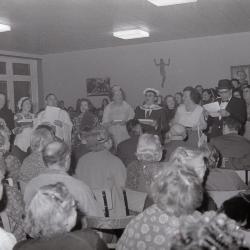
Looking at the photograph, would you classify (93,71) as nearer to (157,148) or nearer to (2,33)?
Result: (2,33)

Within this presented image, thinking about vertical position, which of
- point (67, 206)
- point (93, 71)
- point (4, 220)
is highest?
point (93, 71)

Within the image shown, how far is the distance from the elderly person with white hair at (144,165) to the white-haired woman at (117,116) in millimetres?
3292

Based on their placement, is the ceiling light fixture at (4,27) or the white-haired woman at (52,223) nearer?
the white-haired woman at (52,223)

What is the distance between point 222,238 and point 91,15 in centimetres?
606

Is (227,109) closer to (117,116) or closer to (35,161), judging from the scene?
(117,116)

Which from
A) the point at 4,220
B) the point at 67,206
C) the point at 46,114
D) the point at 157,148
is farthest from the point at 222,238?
the point at 46,114

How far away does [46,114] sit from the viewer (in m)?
6.30

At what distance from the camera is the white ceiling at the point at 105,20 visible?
6.21 m

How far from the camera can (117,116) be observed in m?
7.00

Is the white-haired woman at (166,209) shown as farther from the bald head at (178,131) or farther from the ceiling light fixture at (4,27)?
the ceiling light fixture at (4,27)

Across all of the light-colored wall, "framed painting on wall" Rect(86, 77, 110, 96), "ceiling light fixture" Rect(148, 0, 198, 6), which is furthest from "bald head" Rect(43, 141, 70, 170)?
"framed painting on wall" Rect(86, 77, 110, 96)

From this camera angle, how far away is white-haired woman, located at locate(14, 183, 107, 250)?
1.83 meters

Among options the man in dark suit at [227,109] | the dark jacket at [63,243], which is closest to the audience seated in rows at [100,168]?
the dark jacket at [63,243]

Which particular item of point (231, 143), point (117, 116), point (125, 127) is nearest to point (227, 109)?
point (231, 143)
